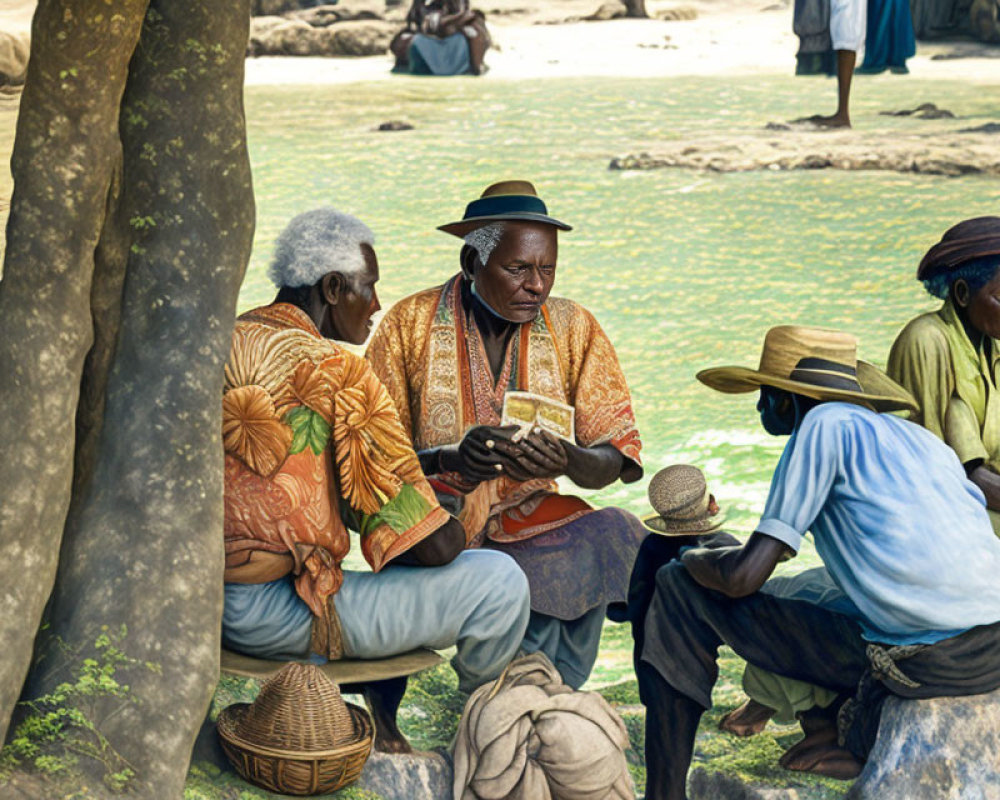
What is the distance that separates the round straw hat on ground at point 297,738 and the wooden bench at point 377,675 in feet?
0.66

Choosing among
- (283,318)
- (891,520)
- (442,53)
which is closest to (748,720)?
(891,520)

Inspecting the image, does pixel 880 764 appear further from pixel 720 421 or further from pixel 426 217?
pixel 426 217

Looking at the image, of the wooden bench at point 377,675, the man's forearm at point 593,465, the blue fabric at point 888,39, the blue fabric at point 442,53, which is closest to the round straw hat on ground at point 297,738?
the wooden bench at point 377,675

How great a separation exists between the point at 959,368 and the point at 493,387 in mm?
1551

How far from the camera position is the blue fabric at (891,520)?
16.4ft

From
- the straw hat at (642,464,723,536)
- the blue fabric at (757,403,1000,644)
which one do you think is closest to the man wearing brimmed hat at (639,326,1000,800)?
the blue fabric at (757,403,1000,644)

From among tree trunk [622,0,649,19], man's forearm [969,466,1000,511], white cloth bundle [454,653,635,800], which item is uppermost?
tree trunk [622,0,649,19]

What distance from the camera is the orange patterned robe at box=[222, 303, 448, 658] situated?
5176 millimetres

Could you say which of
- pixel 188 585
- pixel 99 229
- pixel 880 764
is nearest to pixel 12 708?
pixel 188 585

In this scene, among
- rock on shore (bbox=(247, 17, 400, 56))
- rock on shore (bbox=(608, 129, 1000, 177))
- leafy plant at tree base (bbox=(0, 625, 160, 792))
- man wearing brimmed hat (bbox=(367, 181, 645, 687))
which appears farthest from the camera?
rock on shore (bbox=(247, 17, 400, 56))

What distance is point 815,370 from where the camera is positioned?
5.20 m

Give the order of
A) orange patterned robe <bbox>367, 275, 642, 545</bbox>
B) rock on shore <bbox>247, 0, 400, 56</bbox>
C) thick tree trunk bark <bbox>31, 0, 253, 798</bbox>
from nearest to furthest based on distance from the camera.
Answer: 1. thick tree trunk bark <bbox>31, 0, 253, 798</bbox>
2. orange patterned robe <bbox>367, 275, 642, 545</bbox>
3. rock on shore <bbox>247, 0, 400, 56</bbox>

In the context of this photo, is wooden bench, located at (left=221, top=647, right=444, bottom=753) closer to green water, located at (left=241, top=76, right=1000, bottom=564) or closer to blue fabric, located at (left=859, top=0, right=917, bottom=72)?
green water, located at (left=241, top=76, right=1000, bottom=564)

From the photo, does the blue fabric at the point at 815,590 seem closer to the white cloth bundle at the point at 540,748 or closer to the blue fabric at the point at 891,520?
the blue fabric at the point at 891,520
